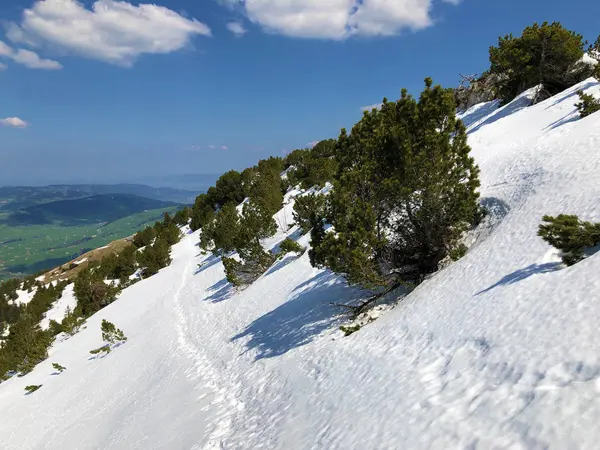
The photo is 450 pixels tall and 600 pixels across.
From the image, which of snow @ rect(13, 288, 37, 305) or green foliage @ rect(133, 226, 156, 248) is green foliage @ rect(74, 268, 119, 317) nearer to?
green foliage @ rect(133, 226, 156, 248)

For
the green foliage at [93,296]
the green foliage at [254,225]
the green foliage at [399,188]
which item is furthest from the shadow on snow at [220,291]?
the green foliage at [93,296]

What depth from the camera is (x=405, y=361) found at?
9.62 meters

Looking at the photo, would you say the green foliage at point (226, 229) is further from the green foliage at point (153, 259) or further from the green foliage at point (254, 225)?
the green foliage at point (153, 259)

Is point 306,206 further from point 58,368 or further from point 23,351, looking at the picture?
point 23,351

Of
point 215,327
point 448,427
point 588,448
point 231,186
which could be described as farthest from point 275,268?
point 231,186

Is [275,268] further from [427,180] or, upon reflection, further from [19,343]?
[19,343]

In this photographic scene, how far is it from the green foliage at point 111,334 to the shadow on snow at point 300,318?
12.8 m

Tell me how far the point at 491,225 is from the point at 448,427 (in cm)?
1076

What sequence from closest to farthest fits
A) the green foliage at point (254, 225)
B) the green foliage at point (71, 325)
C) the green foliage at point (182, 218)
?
the green foliage at point (254, 225), the green foliage at point (71, 325), the green foliage at point (182, 218)

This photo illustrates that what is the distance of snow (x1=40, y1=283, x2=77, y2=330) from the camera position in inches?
1871

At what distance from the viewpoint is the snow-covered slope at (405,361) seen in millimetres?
6242

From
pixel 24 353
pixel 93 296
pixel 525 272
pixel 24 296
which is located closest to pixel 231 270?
pixel 24 353

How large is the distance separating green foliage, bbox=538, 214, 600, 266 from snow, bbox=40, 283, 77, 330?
175ft

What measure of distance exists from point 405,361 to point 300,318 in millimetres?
8130
